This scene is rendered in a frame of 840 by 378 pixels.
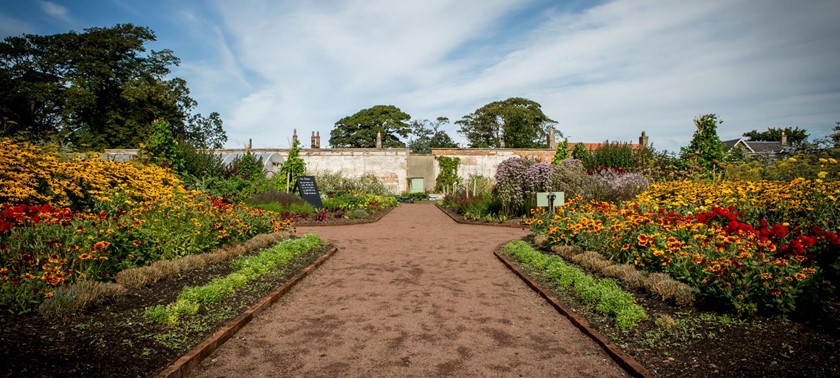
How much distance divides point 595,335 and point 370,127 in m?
50.9

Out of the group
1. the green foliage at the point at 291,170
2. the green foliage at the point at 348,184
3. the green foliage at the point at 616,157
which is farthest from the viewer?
the green foliage at the point at 348,184

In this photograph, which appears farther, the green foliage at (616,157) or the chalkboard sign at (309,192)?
the green foliage at (616,157)

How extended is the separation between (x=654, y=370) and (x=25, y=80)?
140 feet

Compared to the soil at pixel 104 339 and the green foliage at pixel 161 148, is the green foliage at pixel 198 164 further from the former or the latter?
the soil at pixel 104 339

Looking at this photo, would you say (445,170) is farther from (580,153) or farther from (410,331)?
(410,331)

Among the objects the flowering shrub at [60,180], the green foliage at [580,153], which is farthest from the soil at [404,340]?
the green foliage at [580,153]

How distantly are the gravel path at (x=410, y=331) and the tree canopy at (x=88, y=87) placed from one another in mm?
32821

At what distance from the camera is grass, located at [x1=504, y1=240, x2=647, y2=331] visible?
4.54 m

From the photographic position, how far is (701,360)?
11.8 ft

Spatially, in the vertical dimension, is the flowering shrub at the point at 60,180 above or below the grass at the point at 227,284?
above

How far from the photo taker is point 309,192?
17.5 meters

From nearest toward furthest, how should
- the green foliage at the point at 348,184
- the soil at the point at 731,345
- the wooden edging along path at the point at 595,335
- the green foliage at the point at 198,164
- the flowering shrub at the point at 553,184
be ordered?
the soil at the point at 731,345 < the wooden edging along path at the point at 595,335 < the flowering shrub at the point at 553,184 < the green foliage at the point at 198,164 < the green foliage at the point at 348,184

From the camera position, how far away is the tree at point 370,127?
5347 centimetres

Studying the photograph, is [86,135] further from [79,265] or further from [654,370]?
[654,370]
